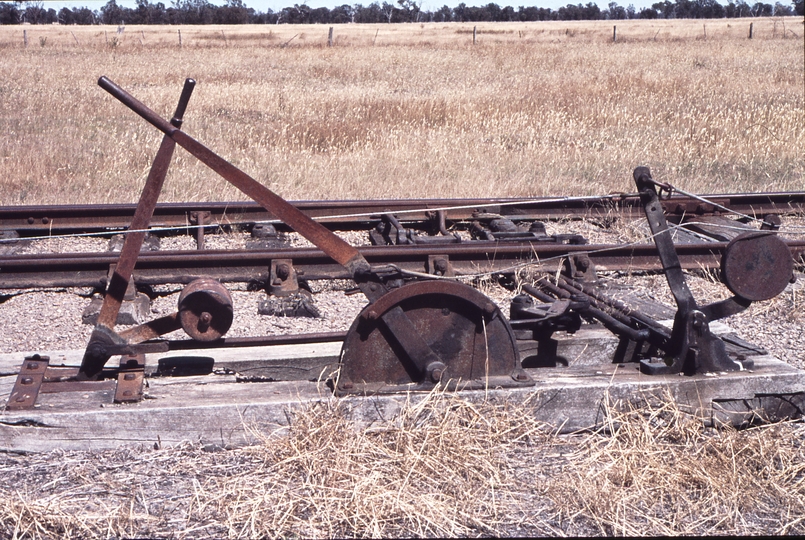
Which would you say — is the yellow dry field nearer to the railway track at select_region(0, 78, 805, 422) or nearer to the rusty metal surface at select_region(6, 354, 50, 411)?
the railway track at select_region(0, 78, 805, 422)

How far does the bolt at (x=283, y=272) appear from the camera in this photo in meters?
5.86

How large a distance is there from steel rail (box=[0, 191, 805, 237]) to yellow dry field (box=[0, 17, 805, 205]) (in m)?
1.05

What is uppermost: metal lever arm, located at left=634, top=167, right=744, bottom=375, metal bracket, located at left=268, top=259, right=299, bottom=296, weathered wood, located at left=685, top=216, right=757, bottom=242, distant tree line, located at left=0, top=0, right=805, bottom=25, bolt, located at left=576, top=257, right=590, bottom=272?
distant tree line, located at left=0, top=0, right=805, bottom=25

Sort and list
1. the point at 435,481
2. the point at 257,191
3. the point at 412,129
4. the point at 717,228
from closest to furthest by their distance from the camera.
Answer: the point at 435,481
the point at 257,191
the point at 717,228
the point at 412,129

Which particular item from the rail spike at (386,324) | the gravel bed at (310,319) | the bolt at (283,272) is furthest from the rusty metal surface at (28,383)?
the bolt at (283,272)

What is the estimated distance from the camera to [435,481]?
3111 mm

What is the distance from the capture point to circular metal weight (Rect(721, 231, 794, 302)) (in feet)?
11.3

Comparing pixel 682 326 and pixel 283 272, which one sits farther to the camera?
pixel 283 272

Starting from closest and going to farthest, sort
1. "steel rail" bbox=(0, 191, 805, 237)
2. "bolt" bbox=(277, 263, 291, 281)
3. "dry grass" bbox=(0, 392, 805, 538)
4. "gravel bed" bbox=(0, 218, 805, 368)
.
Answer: "dry grass" bbox=(0, 392, 805, 538) → "gravel bed" bbox=(0, 218, 805, 368) → "bolt" bbox=(277, 263, 291, 281) → "steel rail" bbox=(0, 191, 805, 237)

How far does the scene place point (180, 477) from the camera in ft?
10.3

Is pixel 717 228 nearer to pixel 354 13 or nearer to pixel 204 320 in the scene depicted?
pixel 204 320

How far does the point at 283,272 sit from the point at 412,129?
7349 mm

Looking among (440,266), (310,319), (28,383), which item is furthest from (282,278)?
(28,383)

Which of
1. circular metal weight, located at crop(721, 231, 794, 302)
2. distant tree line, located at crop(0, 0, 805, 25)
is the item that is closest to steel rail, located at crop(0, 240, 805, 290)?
circular metal weight, located at crop(721, 231, 794, 302)
